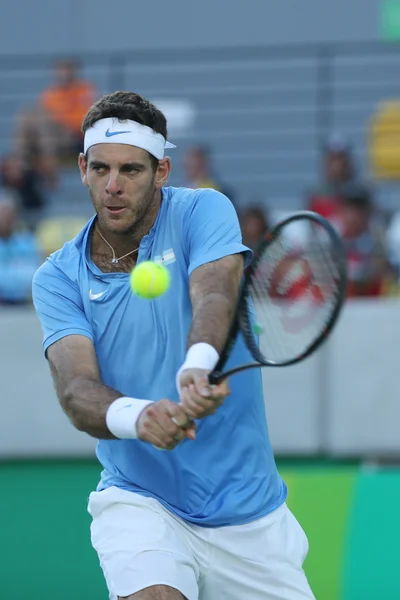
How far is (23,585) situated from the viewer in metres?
6.40

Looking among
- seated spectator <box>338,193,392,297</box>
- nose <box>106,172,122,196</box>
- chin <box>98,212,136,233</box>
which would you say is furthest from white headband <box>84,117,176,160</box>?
seated spectator <box>338,193,392,297</box>

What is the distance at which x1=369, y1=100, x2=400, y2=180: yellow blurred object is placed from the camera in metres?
11.6

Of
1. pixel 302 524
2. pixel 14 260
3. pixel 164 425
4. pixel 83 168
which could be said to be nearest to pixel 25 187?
pixel 14 260

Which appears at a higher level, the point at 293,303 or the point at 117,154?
the point at 117,154

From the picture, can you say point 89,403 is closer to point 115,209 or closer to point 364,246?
point 115,209

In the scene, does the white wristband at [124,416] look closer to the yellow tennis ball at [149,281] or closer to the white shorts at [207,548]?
the yellow tennis ball at [149,281]

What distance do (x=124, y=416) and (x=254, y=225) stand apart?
6.41 m

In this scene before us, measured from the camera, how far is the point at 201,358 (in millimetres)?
3604

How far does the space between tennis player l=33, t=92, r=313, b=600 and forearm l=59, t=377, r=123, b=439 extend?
0.14ft

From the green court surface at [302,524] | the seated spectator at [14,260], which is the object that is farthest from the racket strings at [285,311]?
the seated spectator at [14,260]

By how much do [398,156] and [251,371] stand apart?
310 inches

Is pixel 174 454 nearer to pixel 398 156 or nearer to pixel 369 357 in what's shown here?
pixel 369 357

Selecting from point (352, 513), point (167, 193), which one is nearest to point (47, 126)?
point (352, 513)

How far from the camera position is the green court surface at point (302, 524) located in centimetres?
635
